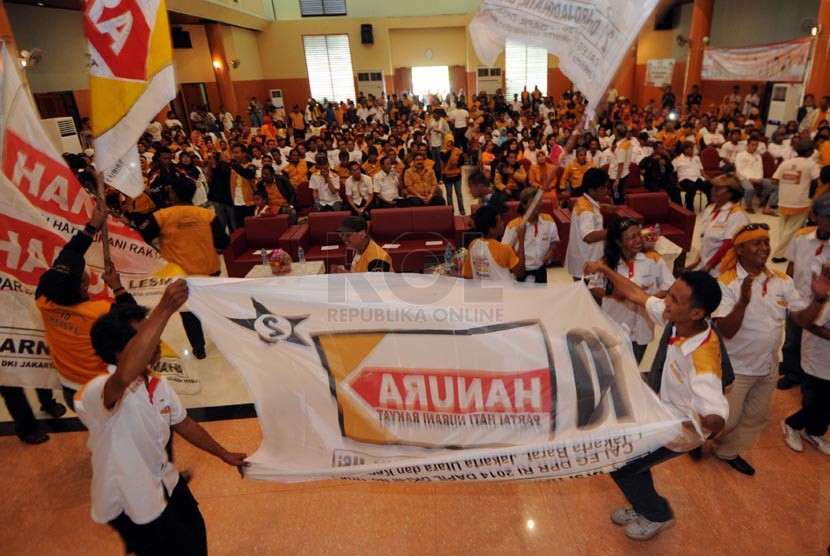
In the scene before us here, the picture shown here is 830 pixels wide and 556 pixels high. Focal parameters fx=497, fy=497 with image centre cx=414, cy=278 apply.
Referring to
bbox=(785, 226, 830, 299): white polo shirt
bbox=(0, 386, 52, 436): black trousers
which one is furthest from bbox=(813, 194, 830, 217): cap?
bbox=(0, 386, 52, 436): black trousers

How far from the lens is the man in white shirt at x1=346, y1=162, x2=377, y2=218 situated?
313 inches

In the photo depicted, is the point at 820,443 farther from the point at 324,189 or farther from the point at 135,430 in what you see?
the point at 324,189

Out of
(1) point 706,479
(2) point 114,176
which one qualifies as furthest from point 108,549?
(1) point 706,479

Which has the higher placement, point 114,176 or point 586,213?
point 114,176

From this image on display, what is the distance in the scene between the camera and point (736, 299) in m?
2.80

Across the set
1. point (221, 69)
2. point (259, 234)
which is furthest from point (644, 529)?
point (221, 69)

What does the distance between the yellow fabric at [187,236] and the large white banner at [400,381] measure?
2440 mm

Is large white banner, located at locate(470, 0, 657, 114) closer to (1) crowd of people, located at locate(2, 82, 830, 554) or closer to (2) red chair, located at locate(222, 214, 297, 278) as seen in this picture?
(1) crowd of people, located at locate(2, 82, 830, 554)

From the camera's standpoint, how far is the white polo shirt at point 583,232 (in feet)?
14.6

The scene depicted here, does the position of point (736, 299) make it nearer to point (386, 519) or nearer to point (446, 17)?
point (386, 519)

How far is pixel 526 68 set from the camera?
22.6m

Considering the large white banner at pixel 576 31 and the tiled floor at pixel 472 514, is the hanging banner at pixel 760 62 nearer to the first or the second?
the tiled floor at pixel 472 514

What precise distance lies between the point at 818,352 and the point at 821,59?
39.1 feet

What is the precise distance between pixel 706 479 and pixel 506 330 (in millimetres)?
1816
